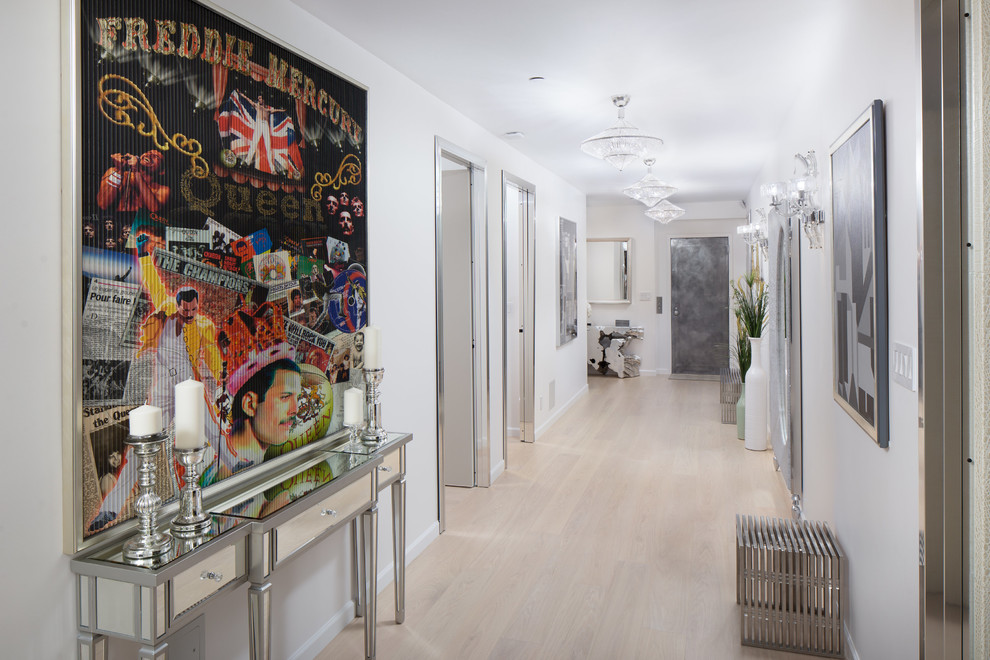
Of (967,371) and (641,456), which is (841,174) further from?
(641,456)

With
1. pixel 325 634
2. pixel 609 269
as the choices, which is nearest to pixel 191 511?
pixel 325 634

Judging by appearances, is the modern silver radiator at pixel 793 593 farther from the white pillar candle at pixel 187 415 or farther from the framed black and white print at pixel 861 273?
the white pillar candle at pixel 187 415

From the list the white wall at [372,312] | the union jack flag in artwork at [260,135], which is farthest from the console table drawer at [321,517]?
the union jack flag in artwork at [260,135]

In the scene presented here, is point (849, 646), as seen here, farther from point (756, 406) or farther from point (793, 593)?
point (756, 406)

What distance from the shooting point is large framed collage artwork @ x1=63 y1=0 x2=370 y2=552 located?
1.57m

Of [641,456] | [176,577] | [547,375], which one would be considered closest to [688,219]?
[547,375]

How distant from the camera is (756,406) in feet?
18.2

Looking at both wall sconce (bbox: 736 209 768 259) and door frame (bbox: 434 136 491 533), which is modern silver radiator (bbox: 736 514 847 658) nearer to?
door frame (bbox: 434 136 491 533)

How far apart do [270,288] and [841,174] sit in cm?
217

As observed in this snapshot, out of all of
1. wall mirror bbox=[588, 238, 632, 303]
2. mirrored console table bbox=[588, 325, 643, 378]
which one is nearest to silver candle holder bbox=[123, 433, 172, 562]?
mirrored console table bbox=[588, 325, 643, 378]

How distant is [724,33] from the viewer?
2.80 m

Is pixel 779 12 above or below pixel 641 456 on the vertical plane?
above

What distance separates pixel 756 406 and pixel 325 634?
164 inches

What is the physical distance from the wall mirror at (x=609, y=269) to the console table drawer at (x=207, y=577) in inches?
345
